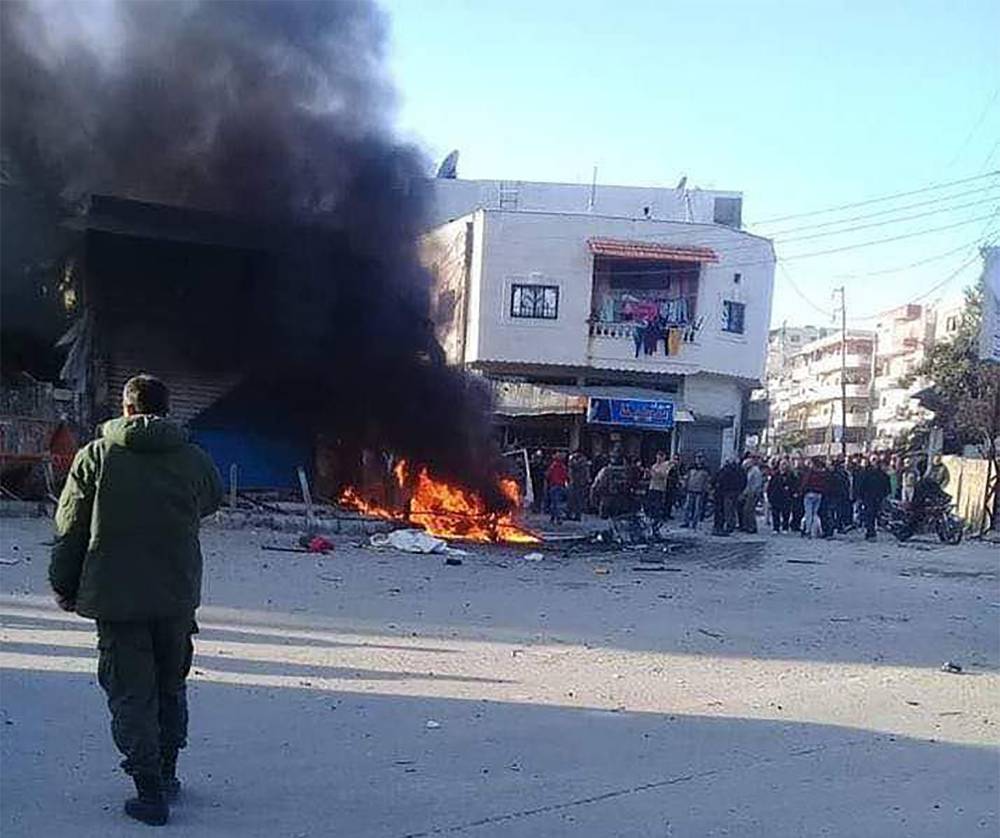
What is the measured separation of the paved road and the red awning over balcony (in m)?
19.8

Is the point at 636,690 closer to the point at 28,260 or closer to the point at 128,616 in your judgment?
the point at 128,616

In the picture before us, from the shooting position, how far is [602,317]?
30.0 meters

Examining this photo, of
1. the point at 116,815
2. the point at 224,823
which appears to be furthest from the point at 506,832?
the point at 116,815

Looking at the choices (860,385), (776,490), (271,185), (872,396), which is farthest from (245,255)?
(860,385)

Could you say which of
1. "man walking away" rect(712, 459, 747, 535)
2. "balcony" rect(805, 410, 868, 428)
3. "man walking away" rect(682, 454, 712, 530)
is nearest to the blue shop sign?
"man walking away" rect(682, 454, 712, 530)

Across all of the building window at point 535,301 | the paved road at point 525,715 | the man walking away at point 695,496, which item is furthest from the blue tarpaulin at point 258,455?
the building window at point 535,301

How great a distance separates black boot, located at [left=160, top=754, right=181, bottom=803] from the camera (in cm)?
384

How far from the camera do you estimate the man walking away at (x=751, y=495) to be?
19.0m

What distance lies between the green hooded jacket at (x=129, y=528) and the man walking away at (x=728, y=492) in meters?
15.6

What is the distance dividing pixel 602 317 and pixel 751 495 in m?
11.7

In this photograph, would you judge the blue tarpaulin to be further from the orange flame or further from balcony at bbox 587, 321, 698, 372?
balcony at bbox 587, 321, 698, 372

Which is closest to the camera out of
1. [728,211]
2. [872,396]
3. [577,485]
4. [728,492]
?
[728,492]

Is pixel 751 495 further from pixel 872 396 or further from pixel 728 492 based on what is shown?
pixel 872 396

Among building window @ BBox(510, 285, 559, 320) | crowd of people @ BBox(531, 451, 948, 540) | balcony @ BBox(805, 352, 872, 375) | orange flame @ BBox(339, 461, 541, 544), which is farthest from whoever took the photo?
balcony @ BBox(805, 352, 872, 375)
